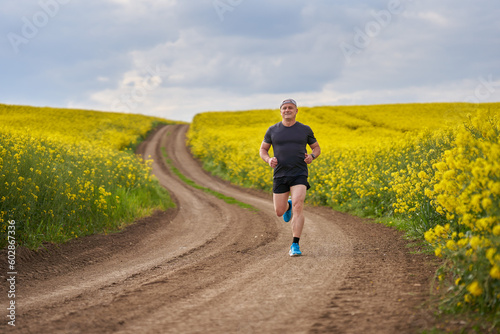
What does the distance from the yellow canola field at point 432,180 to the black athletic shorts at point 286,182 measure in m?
1.71

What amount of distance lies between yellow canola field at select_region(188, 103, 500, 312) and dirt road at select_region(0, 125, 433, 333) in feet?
1.87

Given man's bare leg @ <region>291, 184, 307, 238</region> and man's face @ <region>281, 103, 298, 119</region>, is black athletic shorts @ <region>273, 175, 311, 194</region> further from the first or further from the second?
man's face @ <region>281, 103, 298, 119</region>

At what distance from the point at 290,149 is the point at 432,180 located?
93.1 inches

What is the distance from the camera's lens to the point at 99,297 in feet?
15.2

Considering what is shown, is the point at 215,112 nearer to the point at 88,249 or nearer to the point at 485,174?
the point at 88,249

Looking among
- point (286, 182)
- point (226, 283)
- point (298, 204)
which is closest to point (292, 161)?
point (286, 182)

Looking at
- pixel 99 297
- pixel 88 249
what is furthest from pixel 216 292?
pixel 88 249

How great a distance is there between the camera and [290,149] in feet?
21.1

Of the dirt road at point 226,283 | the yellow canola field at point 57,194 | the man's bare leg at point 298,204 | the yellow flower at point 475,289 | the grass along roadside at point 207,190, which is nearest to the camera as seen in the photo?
the yellow flower at point 475,289

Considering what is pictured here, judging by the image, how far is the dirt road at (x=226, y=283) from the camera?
11.8 ft

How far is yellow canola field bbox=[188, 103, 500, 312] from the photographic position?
3.46m

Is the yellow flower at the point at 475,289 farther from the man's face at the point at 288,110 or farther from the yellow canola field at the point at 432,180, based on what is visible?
the man's face at the point at 288,110

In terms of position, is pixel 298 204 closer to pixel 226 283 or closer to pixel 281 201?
pixel 281 201

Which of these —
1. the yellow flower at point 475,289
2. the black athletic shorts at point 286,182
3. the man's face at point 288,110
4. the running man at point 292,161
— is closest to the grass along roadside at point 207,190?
the black athletic shorts at point 286,182
